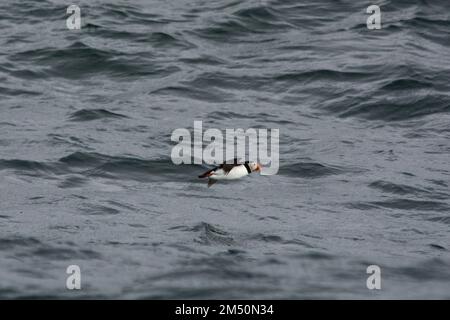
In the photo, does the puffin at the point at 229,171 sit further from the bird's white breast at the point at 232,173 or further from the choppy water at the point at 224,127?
the choppy water at the point at 224,127

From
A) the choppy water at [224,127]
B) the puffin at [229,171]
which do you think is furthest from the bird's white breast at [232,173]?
the choppy water at [224,127]

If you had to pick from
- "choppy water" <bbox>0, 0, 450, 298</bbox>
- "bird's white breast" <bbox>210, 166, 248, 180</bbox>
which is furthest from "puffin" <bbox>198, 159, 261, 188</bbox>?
"choppy water" <bbox>0, 0, 450, 298</bbox>

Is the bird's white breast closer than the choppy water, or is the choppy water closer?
the choppy water

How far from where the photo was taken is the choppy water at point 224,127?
13078 millimetres

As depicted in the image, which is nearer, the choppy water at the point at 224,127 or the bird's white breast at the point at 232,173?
the choppy water at the point at 224,127

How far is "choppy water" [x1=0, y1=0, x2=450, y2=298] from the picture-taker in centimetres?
1308

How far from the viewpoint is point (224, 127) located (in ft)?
62.6

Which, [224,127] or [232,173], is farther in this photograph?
[224,127]

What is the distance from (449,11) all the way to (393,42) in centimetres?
235

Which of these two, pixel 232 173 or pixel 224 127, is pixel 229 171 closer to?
pixel 232 173

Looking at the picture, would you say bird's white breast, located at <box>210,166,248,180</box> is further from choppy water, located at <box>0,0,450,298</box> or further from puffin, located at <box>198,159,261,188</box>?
choppy water, located at <box>0,0,450,298</box>

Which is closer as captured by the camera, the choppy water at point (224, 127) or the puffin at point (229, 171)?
the choppy water at point (224, 127)

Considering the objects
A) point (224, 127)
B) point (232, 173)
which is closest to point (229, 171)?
point (232, 173)
